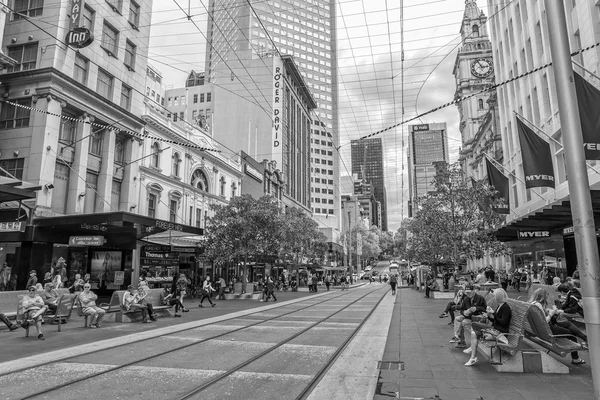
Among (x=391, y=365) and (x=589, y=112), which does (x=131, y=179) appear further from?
(x=589, y=112)

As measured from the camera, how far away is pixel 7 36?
25.3m

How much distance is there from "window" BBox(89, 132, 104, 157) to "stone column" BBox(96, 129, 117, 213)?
0.21 m

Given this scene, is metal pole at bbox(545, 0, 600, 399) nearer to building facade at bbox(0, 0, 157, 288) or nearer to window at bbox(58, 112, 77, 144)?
building facade at bbox(0, 0, 157, 288)

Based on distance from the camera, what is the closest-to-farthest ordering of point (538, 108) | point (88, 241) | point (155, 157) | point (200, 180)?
point (88, 241), point (538, 108), point (155, 157), point (200, 180)

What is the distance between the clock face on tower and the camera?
234 ft

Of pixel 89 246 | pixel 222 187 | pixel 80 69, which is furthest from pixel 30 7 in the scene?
pixel 222 187

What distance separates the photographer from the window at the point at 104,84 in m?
27.5

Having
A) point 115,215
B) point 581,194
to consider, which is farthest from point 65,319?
point 581,194

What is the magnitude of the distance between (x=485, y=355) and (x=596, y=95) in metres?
9.06

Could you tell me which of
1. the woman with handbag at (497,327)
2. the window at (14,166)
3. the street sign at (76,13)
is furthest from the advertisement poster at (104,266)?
the woman with handbag at (497,327)

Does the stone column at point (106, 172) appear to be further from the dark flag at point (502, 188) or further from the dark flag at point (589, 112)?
the dark flag at point (589, 112)

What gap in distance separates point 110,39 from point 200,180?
14642 millimetres

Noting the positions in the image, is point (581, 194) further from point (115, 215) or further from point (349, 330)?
point (115, 215)

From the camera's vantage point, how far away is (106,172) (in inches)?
1087
